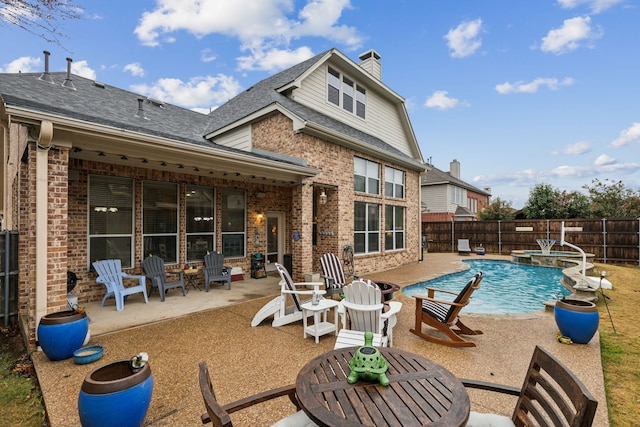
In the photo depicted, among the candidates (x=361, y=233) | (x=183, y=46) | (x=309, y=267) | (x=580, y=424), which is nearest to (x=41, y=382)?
(x=580, y=424)

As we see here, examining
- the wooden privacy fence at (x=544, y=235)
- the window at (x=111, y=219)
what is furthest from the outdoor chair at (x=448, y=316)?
the wooden privacy fence at (x=544, y=235)

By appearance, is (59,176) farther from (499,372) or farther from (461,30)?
(461,30)

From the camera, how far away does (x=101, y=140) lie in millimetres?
4914

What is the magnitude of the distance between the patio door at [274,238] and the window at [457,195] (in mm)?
19925

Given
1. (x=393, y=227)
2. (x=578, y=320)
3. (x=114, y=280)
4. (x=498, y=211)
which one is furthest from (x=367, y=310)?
(x=498, y=211)

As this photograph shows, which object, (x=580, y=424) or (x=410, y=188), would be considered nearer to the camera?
(x=580, y=424)

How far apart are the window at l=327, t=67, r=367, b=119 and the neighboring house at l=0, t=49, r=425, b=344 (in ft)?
0.18

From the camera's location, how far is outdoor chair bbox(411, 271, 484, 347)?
14.9ft

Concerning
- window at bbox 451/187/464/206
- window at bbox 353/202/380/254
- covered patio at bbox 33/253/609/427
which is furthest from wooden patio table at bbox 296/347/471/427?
window at bbox 451/187/464/206

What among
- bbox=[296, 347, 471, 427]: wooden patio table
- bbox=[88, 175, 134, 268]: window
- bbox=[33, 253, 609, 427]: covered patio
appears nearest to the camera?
bbox=[296, 347, 471, 427]: wooden patio table

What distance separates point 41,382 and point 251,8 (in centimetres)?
955

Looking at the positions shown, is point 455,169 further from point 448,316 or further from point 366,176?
point 448,316

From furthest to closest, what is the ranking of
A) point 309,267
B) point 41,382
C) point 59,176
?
point 309,267, point 59,176, point 41,382

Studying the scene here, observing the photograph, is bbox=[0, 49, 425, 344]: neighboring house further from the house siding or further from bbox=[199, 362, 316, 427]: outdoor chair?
bbox=[199, 362, 316, 427]: outdoor chair
